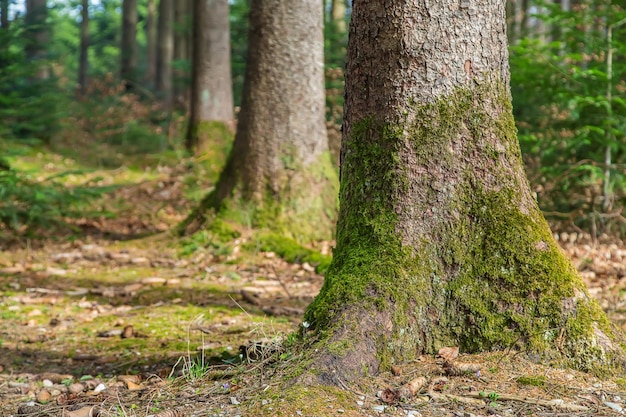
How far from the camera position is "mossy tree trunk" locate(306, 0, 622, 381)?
3.18 m

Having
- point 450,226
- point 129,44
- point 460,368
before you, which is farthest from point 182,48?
point 460,368

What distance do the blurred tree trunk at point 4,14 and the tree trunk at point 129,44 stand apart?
12758 millimetres

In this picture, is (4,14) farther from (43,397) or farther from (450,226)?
(450,226)

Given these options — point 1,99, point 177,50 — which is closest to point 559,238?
point 1,99

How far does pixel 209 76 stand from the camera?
12.0 metres

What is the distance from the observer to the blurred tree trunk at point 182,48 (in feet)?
60.3

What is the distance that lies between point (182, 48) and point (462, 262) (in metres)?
23.2

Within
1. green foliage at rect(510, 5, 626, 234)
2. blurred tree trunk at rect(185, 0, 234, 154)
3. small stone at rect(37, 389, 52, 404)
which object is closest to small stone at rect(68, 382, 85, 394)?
small stone at rect(37, 389, 52, 404)

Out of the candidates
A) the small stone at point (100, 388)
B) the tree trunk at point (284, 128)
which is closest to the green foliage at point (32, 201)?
the tree trunk at point (284, 128)

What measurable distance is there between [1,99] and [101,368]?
5405mm

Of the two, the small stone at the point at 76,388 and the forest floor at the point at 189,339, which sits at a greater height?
the forest floor at the point at 189,339

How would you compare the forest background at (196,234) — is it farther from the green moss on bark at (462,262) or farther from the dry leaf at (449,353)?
the dry leaf at (449,353)

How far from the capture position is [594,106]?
25.0 ft

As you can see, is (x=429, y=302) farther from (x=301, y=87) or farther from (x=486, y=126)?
(x=301, y=87)
